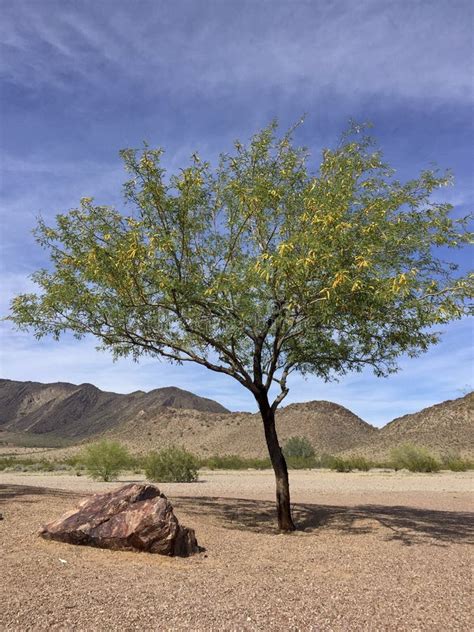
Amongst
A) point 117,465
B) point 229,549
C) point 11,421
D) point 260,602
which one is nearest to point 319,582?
point 260,602

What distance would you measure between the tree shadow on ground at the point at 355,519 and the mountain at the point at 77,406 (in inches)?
3946

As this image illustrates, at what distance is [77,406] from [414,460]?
366 ft

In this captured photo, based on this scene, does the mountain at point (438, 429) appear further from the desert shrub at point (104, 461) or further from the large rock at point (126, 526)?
the large rock at point (126, 526)

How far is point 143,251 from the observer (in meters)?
10.8

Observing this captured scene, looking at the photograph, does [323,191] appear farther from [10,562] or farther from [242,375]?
[10,562]

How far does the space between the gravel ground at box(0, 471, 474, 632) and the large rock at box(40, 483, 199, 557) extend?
230 mm

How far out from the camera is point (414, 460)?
39.3 metres

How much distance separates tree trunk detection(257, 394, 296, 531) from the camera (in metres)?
12.7

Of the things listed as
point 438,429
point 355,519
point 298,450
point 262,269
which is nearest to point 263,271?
point 262,269

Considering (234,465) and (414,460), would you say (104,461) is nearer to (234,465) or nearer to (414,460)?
(234,465)

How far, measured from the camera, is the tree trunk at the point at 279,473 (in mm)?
12664

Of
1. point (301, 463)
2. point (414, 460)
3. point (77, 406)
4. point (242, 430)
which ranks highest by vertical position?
point (77, 406)

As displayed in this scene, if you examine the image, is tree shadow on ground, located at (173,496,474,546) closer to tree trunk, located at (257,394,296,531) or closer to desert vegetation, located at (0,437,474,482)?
tree trunk, located at (257,394,296,531)

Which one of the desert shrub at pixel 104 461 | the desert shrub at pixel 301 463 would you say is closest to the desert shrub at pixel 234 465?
the desert shrub at pixel 301 463
